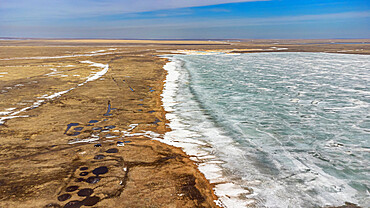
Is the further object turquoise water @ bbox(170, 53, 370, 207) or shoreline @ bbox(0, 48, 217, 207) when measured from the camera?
turquoise water @ bbox(170, 53, 370, 207)

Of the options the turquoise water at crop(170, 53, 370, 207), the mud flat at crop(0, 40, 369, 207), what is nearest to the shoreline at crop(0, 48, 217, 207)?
the mud flat at crop(0, 40, 369, 207)

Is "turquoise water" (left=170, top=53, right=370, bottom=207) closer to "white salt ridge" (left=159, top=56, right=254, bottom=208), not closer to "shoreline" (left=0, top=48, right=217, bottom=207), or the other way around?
"white salt ridge" (left=159, top=56, right=254, bottom=208)

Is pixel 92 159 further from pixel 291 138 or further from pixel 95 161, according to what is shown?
pixel 291 138

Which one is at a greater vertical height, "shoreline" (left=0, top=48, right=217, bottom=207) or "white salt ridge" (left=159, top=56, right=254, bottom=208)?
"shoreline" (left=0, top=48, right=217, bottom=207)

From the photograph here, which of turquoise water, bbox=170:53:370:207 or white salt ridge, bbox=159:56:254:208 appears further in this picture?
turquoise water, bbox=170:53:370:207

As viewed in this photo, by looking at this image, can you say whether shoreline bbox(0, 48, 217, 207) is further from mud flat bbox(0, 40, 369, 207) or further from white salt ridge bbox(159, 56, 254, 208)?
white salt ridge bbox(159, 56, 254, 208)

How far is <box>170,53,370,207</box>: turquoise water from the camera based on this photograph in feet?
13.6

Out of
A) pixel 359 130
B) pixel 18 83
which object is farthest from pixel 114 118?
pixel 18 83

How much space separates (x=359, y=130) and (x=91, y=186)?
7.26 meters

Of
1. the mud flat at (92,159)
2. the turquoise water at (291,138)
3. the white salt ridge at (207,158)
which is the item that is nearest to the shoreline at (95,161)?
the mud flat at (92,159)

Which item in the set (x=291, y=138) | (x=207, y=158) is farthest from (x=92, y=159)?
(x=291, y=138)

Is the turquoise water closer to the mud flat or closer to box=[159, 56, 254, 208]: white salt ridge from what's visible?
box=[159, 56, 254, 208]: white salt ridge

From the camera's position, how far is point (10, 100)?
9906mm

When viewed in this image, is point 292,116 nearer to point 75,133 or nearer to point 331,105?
point 331,105
